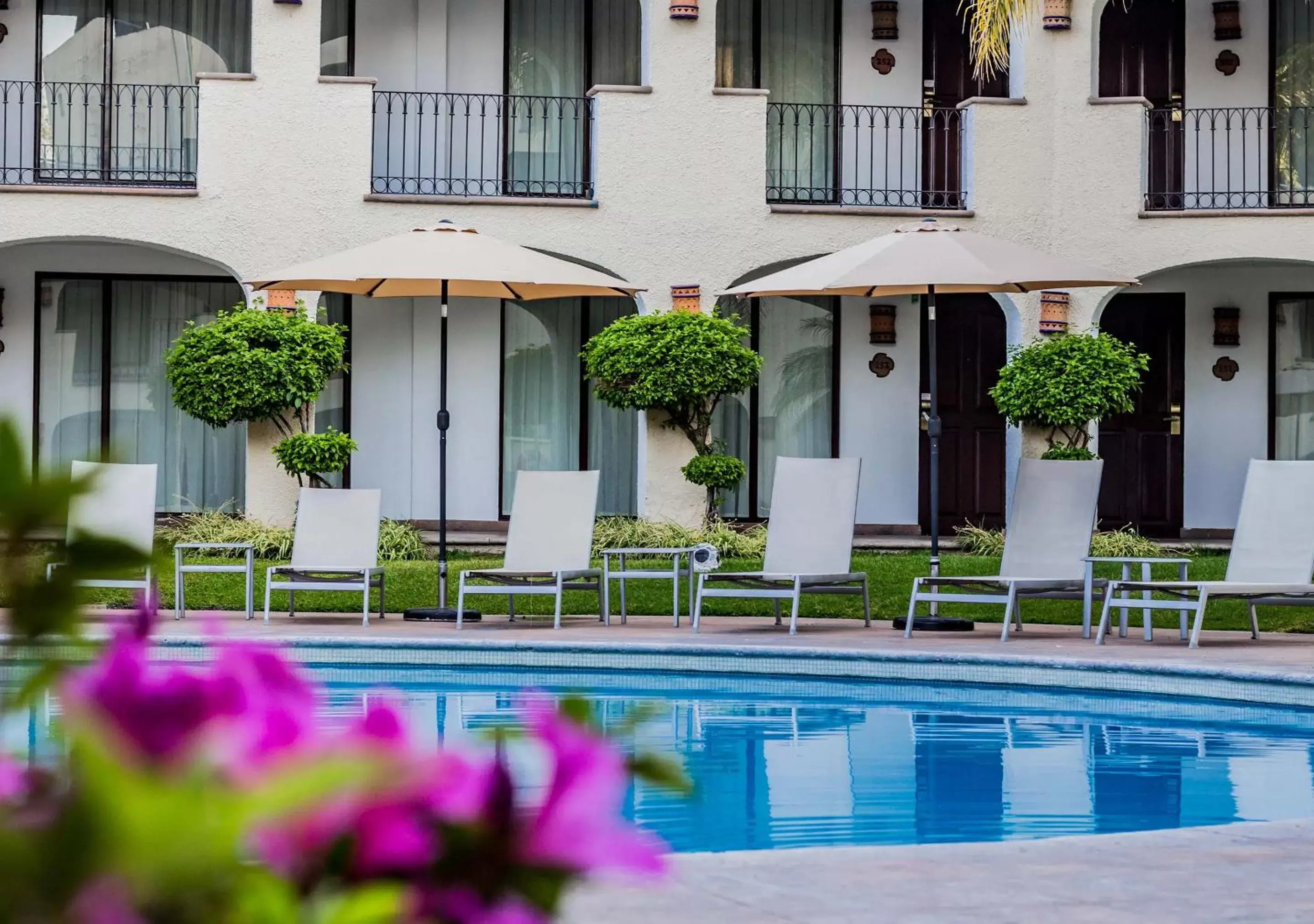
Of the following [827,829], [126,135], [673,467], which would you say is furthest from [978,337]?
[827,829]

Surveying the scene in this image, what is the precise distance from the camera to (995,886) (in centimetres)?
440

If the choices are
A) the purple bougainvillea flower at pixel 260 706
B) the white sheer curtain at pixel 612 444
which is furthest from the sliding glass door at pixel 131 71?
the purple bougainvillea flower at pixel 260 706

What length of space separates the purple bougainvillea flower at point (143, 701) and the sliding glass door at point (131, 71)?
17646 millimetres

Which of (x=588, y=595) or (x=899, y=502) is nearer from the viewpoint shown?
(x=588, y=595)

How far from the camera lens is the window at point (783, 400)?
18453 millimetres

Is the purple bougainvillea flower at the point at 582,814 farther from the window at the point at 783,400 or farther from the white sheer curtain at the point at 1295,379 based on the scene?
the white sheer curtain at the point at 1295,379

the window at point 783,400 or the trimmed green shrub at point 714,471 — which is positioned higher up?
the window at point 783,400

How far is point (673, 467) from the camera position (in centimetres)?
1684

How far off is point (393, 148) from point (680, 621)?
7.10m

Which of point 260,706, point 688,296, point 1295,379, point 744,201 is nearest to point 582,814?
point 260,706

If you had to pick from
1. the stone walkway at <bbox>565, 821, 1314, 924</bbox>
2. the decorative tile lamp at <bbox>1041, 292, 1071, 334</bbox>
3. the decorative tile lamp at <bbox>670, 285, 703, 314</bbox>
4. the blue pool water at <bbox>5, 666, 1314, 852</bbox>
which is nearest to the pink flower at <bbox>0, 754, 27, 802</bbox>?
the stone walkway at <bbox>565, 821, 1314, 924</bbox>

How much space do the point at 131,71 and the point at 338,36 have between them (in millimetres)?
2000

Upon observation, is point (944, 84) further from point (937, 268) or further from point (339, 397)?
point (937, 268)

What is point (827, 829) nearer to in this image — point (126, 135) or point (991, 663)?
point (991, 663)
